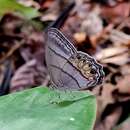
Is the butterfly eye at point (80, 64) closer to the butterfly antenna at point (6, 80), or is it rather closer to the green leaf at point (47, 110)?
the green leaf at point (47, 110)

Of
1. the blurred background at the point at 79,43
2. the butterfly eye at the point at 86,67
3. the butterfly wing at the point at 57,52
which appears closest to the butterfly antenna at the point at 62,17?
the blurred background at the point at 79,43

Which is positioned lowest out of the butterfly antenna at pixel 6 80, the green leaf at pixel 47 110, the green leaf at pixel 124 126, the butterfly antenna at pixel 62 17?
the green leaf at pixel 124 126

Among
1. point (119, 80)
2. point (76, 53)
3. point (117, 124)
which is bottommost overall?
point (117, 124)

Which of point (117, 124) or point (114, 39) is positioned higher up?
point (114, 39)

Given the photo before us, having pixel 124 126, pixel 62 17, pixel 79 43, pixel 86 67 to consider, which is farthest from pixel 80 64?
pixel 62 17

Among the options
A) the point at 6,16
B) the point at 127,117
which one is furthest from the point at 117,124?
the point at 6,16

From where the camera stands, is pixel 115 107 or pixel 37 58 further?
pixel 37 58

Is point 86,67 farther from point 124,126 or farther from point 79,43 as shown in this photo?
point 79,43

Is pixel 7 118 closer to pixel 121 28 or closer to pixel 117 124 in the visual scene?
pixel 117 124

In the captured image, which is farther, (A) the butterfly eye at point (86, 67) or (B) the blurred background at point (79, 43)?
(B) the blurred background at point (79, 43)
